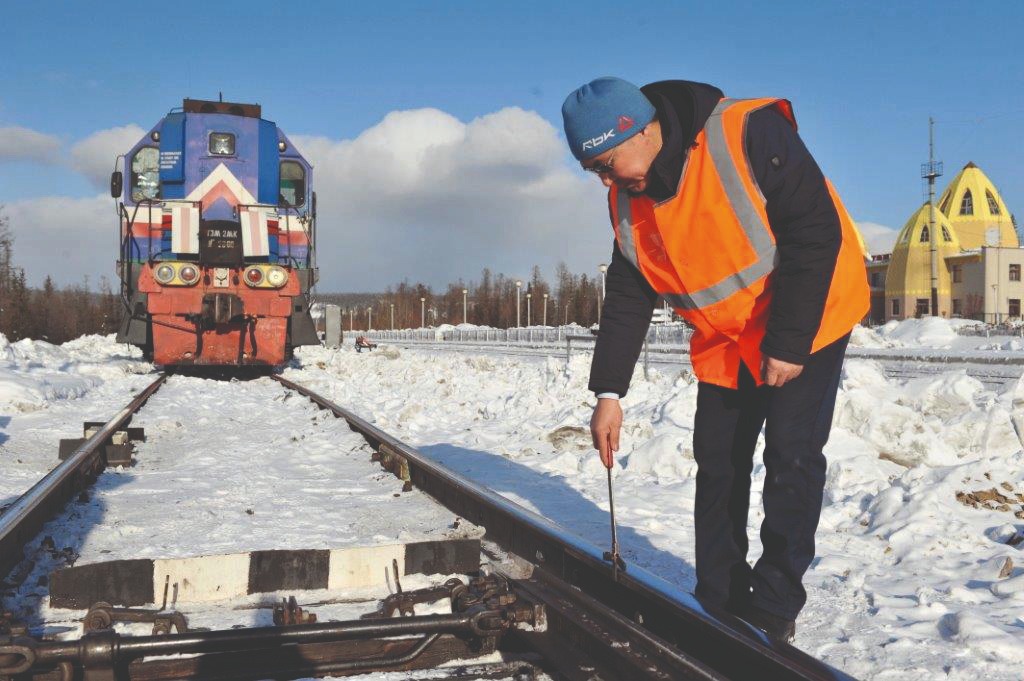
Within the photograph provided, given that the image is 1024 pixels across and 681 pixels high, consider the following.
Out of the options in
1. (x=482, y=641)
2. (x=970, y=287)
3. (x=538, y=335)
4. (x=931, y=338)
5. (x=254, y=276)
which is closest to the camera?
(x=482, y=641)

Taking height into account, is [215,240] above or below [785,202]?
above

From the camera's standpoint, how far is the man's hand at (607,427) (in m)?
2.70

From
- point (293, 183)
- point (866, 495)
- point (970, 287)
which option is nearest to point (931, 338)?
point (293, 183)

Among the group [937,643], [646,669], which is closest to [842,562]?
[937,643]

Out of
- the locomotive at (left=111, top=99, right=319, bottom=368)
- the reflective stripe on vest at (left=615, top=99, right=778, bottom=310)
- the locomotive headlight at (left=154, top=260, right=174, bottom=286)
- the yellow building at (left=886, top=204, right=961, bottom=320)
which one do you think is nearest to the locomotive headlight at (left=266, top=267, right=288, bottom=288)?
the locomotive at (left=111, top=99, right=319, bottom=368)

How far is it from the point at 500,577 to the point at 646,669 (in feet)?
2.51

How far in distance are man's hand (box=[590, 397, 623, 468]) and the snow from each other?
86 centimetres

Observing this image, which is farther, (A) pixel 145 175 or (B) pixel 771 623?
(A) pixel 145 175

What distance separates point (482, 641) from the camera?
230 cm

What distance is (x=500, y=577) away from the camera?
8.80ft

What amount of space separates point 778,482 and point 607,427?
0.53 m

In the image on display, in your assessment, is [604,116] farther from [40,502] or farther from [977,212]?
[977,212]

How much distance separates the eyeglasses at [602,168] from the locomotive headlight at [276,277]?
37.4 feet

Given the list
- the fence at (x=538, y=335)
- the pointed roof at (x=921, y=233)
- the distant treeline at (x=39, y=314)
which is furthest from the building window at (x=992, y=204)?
the distant treeline at (x=39, y=314)
